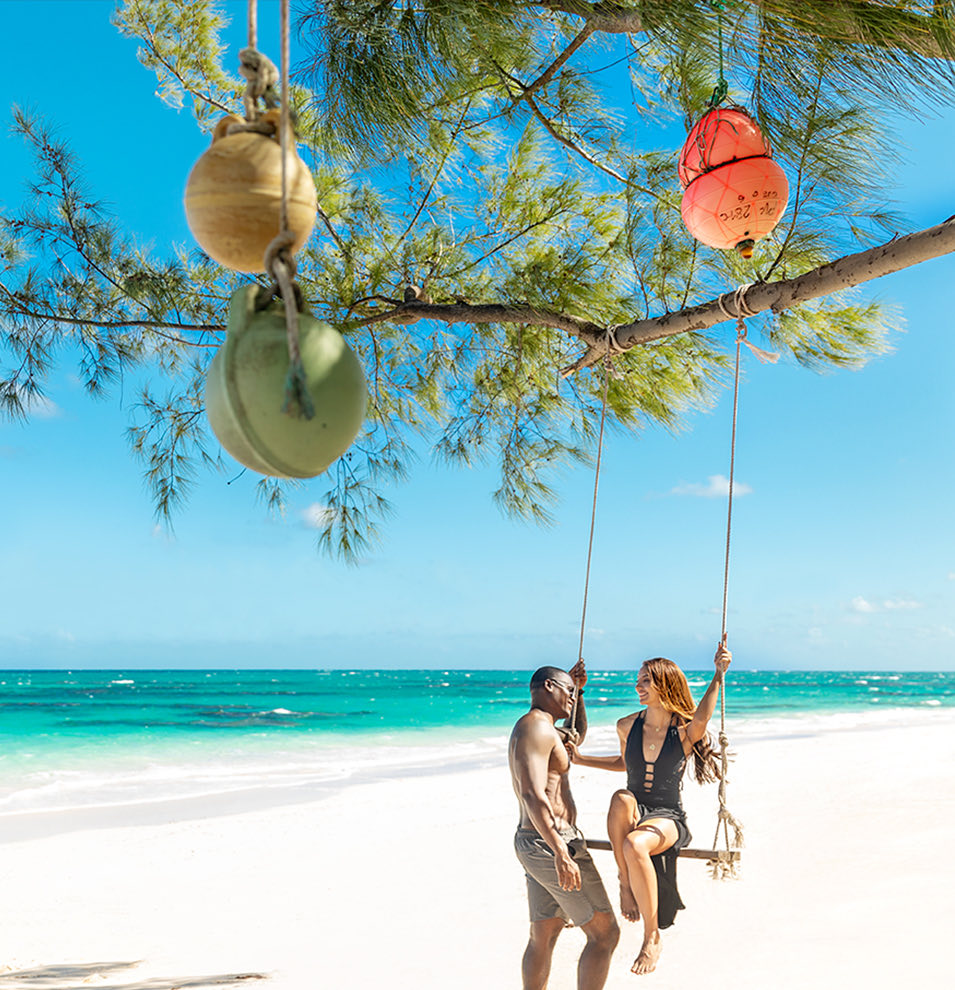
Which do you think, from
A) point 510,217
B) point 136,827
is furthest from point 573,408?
point 136,827

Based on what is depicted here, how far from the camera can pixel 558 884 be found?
2.63 metres

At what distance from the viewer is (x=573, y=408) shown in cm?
413

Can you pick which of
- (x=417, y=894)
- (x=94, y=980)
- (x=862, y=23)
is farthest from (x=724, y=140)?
(x=417, y=894)

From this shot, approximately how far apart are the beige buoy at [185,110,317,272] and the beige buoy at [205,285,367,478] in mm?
83

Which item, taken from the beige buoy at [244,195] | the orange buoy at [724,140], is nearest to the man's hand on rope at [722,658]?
the orange buoy at [724,140]

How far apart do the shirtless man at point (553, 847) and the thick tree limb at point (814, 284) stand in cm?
103

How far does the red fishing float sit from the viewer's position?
217 centimetres

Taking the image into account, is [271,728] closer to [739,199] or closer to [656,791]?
[656,791]

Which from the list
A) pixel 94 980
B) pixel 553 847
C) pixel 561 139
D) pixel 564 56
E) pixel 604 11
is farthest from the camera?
pixel 94 980

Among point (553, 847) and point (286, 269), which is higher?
point (286, 269)

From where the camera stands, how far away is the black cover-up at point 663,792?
2701 mm

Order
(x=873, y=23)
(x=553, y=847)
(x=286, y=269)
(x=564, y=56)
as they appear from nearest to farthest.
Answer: (x=286, y=269) < (x=873, y=23) < (x=553, y=847) < (x=564, y=56)

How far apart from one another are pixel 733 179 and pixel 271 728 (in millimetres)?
19033

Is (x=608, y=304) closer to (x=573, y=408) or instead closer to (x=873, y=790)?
(x=573, y=408)
